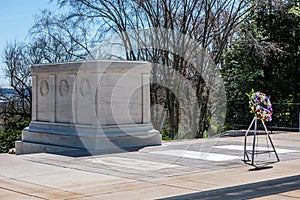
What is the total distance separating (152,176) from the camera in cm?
916

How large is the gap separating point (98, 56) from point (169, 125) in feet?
15.7

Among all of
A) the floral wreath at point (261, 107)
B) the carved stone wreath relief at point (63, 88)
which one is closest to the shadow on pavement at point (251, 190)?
the floral wreath at point (261, 107)

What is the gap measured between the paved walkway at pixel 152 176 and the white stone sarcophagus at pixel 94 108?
0.82 meters

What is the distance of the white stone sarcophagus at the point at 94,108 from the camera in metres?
12.8

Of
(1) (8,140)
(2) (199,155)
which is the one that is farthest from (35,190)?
(1) (8,140)

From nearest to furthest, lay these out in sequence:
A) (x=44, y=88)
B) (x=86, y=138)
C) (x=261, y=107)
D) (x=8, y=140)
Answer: (x=261, y=107) → (x=86, y=138) → (x=44, y=88) → (x=8, y=140)

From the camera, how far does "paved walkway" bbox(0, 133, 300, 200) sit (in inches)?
302

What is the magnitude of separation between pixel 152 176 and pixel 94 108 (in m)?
4.16

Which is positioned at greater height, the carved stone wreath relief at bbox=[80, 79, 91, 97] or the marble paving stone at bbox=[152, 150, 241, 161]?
the carved stone wreath relief at bbox=[80, 79, 91, 97]

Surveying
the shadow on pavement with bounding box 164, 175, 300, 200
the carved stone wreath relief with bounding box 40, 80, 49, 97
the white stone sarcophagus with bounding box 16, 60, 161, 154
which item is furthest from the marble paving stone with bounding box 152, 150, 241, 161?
the carved stone wreath relief with bounding box 40, 80, 49, 97

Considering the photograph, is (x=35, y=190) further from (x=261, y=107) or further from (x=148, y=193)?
(x=261, y=107)

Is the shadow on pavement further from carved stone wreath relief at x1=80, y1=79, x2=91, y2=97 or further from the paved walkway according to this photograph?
carved stone wreath relief at x1=80, y1=79, x2=91, y2=97

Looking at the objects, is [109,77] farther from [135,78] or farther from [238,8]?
[238,8]

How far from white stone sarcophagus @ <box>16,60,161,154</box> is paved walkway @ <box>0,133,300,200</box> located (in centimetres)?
82
